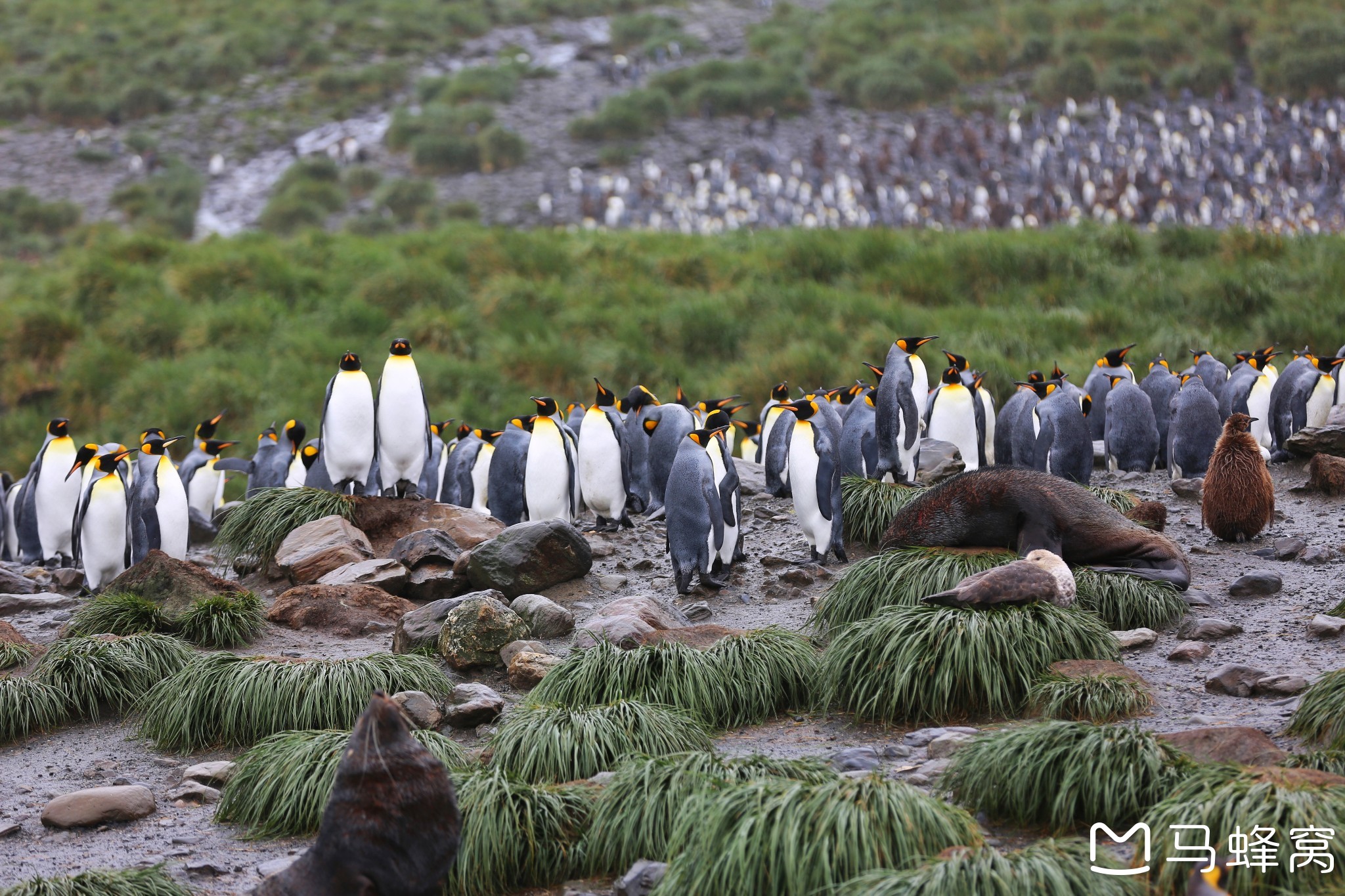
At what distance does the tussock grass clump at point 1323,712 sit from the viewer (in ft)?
13.6

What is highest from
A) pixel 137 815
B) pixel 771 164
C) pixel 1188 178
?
pixel 771 164

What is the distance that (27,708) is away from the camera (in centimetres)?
577

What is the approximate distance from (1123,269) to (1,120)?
126 feet

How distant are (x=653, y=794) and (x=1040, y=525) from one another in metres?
2.89

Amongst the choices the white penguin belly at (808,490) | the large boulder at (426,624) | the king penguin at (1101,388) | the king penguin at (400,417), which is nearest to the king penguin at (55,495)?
the king penguin at (400,417)

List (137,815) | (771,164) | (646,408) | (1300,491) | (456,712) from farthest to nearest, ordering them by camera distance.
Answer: (771,164) < (646,408) < (1300,491) < (456,712) < (137,815)

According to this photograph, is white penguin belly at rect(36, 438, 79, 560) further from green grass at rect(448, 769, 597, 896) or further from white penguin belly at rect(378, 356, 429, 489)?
green grass at rect(448, 769, 597, 896)

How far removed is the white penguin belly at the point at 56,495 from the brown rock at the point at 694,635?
Answer: 5.79m

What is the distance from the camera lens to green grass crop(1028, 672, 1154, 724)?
468cm

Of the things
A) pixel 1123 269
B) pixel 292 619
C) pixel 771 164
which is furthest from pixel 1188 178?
pixel 292 619

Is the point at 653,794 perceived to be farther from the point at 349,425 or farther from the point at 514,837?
the point at 349,425

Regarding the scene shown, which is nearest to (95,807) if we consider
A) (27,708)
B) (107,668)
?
(27,708)

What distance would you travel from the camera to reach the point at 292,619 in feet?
22.9

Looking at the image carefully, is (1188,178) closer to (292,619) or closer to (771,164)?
(771,164)
